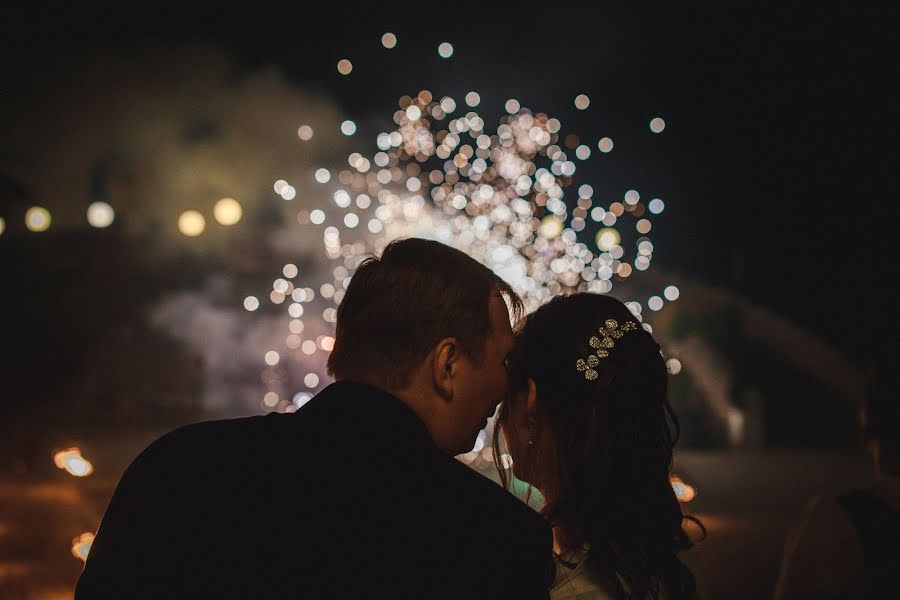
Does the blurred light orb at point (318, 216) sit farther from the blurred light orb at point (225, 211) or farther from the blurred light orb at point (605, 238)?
the blurred light orb at point (605, 238)

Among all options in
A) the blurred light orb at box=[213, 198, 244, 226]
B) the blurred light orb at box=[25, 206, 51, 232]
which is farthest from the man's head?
the blurred light orb at box=[25, 206, 51, 232]

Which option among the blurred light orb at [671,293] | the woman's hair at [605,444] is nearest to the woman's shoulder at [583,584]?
the woman's hair at [605,444]

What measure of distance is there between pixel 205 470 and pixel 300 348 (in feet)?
57.9

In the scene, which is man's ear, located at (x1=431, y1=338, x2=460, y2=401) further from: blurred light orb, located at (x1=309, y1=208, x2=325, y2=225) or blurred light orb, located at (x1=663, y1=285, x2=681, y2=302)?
blurred light orb, located at (x1=663, y1=285, x2=681, y2=302)

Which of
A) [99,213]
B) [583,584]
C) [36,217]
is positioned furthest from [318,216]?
[583,584]

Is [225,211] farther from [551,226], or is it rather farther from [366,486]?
[366,486]

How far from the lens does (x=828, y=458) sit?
20266 mm

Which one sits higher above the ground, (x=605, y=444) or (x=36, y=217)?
(x=36, y=217)

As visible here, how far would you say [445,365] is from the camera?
58.6 inches

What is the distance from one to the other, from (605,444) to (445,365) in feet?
2.48

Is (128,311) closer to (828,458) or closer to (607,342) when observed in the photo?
(828,458)

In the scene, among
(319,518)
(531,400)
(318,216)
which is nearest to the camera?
(319,518)

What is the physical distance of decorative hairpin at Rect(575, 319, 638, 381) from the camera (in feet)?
7.00

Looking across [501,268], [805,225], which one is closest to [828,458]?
[805,225]
